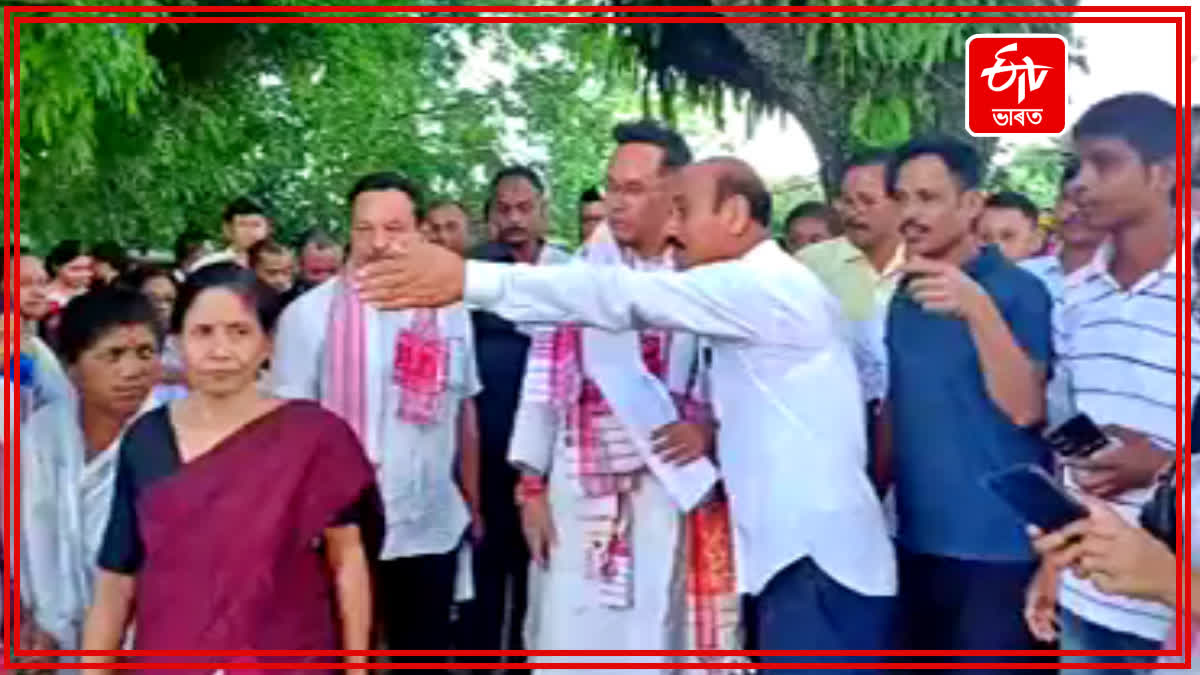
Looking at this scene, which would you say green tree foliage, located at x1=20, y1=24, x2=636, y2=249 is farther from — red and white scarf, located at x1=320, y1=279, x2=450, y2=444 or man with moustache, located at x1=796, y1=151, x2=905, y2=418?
man with moustache, located at x1=796, y1=151, x2=905, y2=418

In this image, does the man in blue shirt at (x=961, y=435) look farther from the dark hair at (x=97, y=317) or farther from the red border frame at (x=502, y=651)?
the dark hair at (x=97, y=317)

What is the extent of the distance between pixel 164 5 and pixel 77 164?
1.88ft

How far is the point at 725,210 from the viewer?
127 inches

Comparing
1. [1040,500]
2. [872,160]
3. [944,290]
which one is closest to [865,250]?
[872,160]

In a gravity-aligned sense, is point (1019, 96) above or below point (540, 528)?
above

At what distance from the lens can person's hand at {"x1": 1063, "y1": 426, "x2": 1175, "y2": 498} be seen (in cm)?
289

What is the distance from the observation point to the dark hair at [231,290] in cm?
299

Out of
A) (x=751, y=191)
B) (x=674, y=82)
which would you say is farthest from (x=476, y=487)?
(x=674, y=82)

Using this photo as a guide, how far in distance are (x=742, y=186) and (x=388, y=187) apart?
0.88 metres

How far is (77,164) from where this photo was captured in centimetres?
556

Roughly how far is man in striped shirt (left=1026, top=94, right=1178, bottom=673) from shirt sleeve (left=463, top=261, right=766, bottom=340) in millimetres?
551

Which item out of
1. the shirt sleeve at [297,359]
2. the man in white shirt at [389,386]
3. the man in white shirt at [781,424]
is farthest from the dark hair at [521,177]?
the man in white shirt at [781,424]

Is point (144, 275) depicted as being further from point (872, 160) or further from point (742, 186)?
point (742, 186)

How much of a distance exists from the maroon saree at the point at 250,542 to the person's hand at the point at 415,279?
1.07ft
